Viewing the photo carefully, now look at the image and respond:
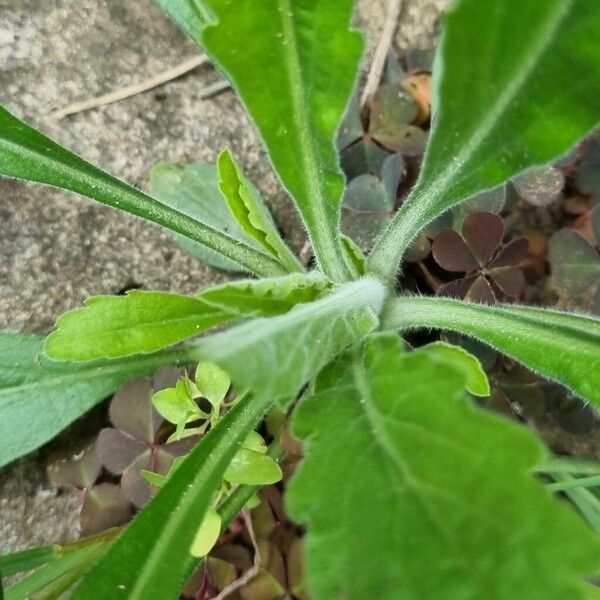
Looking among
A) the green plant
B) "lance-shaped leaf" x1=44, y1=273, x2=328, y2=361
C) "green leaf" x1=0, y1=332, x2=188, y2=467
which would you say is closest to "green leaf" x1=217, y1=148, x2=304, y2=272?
the green plant

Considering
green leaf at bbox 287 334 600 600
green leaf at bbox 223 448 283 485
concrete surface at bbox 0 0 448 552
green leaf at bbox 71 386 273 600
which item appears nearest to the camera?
green leaf at bbox 287 334 600 600

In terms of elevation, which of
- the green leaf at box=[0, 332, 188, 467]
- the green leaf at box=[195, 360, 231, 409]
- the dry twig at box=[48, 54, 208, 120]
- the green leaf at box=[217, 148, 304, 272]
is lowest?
the green leaf at box=[195, 360, 231, 409]

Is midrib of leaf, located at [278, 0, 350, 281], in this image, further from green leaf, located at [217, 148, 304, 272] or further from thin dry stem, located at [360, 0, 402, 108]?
thin dry stem, located at [360, 0, 402, 108]

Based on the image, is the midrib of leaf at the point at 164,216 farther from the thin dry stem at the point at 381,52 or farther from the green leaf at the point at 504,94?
the thin dry stem at the point at 381,52

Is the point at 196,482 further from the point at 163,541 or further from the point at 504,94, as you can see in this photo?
the point at 504,94

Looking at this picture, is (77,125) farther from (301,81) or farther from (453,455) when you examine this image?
(453,455)

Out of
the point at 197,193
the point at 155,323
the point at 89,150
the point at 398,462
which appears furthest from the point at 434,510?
the point at 89,150

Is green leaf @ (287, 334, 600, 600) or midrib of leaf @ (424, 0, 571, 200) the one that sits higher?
midrib of leaf @ (424, 0, 571, 200)
